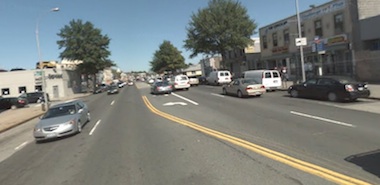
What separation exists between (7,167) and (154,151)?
159 inches

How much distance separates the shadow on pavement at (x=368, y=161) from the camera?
6.96m

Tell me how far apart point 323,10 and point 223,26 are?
17.3m

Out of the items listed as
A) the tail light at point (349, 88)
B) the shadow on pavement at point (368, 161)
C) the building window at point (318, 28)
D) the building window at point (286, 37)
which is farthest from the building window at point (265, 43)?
the shadow on pavement at point (368, 161)

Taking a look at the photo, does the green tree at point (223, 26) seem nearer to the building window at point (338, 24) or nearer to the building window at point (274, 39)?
the building window at point (274, 39)

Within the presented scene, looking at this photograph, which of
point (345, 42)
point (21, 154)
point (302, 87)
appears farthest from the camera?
point (345, 42)

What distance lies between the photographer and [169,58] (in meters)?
119

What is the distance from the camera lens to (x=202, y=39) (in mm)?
53656

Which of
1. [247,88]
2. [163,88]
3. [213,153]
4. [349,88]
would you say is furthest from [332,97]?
[163,88]

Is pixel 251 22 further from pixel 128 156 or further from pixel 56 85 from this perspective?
pixel 128 156

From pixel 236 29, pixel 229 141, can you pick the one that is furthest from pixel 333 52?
pixel 229 141

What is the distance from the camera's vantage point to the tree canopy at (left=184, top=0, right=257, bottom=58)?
51.1 m

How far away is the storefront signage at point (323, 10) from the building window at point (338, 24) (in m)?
0.70

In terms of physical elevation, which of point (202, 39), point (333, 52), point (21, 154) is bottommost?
point (21, 154)

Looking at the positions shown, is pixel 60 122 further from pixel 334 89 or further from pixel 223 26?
pixel 223 26
